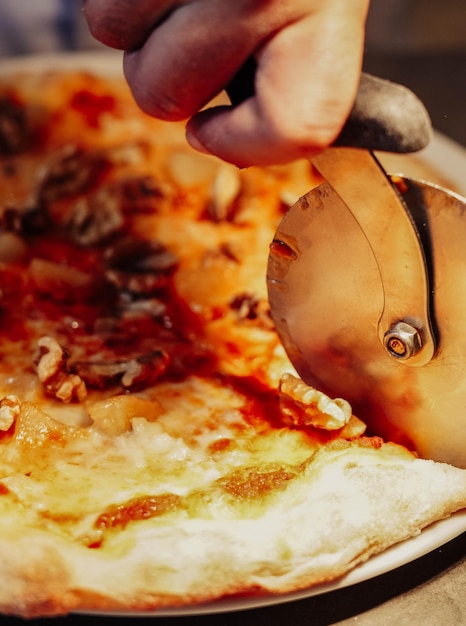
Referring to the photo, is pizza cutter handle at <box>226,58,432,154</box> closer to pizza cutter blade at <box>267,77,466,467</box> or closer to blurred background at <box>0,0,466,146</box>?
pizza cutter blade at <box>267,77,466,467</box>

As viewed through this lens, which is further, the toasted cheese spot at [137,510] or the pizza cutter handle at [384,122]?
the toasted cheese spot at [137,510]

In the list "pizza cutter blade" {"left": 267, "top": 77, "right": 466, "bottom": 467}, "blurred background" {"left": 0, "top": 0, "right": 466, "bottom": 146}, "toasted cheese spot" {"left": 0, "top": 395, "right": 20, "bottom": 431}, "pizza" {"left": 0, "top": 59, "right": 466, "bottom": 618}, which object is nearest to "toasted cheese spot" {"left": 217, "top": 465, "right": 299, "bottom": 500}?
"pizza" {"left": 0, "top": 59, "right": 466, "bottom": 618}

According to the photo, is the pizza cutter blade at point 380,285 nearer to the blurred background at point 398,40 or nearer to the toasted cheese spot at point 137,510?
the toasted cheese spot at point 137,510

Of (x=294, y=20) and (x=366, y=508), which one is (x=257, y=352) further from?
(x=294, y=20)

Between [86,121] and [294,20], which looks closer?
[294,20]

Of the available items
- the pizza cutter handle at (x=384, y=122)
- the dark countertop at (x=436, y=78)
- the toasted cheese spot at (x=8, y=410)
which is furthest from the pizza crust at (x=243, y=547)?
the dark countertop at (x=436, y=78)

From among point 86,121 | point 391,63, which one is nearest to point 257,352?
point 86,121
